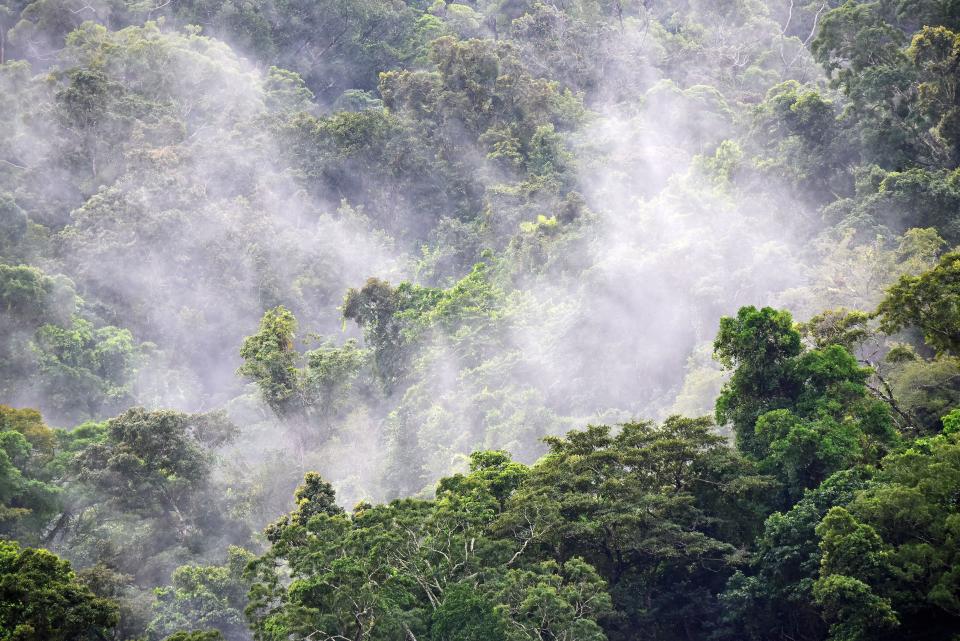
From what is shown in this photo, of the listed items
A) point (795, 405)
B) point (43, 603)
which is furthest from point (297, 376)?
point (43, 603)

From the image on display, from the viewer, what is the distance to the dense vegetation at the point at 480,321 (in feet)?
70.9

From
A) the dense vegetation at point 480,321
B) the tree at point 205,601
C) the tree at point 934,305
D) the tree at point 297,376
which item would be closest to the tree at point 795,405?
the dense vegetation at point 480,321

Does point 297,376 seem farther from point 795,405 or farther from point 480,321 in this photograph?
point 795,405

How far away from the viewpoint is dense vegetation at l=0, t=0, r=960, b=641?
21625mm

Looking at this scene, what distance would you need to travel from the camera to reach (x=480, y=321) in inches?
1618

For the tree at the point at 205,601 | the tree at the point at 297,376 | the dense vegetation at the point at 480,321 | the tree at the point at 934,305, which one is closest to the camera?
the dense vegetation at the point at 480,321

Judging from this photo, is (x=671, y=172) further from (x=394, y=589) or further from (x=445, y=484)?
(x=394, y=589)

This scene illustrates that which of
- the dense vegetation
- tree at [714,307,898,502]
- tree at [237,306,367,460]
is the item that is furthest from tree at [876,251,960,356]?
tree at [237,306,367,460]

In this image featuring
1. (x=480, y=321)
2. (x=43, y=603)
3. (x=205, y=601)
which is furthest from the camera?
(x=480, y=321)

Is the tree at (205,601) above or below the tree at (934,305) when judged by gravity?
above

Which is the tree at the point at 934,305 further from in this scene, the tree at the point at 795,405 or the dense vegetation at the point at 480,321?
the tree at the point at 795,405

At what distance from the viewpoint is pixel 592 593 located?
20969 millimetres

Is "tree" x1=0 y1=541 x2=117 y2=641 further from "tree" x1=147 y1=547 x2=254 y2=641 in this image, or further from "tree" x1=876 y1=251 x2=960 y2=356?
"tree" x1=876 y1=251 x2=960 y2=356

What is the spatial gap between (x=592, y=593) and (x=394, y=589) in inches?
145
